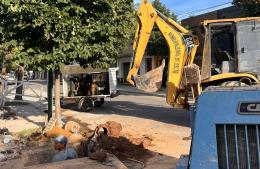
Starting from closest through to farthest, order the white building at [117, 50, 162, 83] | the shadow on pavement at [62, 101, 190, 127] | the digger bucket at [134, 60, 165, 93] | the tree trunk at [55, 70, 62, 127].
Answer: the tree trunk at [55, 70, 62, 127] → the digger bucket at [134, 60, 165, 93] → the shadow on pavement at [62, 101, 190, 127] → the white building at [117, 50, 162, 83]

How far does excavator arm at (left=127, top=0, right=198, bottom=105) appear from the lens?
46.3ft

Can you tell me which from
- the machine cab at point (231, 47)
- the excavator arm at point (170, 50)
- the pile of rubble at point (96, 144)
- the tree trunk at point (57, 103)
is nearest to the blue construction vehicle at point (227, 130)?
the pile of rubble at point (96, 144)

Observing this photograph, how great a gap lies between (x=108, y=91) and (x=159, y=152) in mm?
11748

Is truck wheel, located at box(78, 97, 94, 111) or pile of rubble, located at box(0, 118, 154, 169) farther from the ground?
truck wheel, located at box(78, 97, 94, 111)

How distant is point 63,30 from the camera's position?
11.7 meters

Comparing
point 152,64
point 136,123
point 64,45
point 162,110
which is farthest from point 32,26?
point 152,64

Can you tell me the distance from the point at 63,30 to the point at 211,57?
418cm

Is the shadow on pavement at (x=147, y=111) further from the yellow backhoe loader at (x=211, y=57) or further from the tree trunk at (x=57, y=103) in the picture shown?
the tree trunk at (x=57, y=103)

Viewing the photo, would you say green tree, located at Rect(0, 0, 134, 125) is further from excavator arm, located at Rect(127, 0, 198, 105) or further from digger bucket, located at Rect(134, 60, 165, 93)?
digger bucket, located at Rect(134, 60, 165, 93)

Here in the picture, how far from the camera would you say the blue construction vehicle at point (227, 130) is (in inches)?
153

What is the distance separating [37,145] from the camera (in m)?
11.9

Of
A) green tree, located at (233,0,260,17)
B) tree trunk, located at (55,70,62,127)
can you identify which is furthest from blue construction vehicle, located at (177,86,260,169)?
green tree, located at (233,0,260,17)

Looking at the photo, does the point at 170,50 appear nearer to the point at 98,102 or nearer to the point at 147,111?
the point at 147,111

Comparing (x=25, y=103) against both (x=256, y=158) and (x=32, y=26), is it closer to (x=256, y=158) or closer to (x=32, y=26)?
(x=32, y=26)
